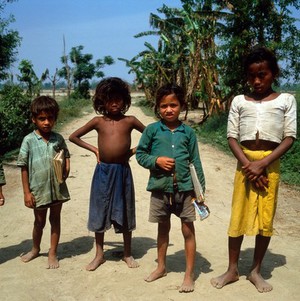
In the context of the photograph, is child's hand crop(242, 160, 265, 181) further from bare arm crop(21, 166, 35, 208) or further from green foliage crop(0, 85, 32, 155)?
green foliage crop(0, 85, 32, 155)

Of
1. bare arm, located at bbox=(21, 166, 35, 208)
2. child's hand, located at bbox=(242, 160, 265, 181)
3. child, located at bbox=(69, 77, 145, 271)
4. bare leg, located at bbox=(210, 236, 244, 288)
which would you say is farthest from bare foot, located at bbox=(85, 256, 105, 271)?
child's hand, located at bbox=(242, 160, 265, 181)

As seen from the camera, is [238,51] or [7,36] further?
[238,51]

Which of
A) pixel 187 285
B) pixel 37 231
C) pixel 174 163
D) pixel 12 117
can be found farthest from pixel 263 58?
pixel 12 117

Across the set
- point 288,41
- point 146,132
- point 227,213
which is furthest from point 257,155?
point 288,41

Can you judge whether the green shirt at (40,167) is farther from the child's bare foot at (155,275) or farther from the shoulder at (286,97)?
the shoulder at (286,97)

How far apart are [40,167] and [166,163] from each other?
3.92 feet

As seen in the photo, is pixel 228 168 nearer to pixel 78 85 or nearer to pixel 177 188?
pixel 177 188

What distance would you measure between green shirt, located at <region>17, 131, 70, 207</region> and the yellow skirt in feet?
5.04

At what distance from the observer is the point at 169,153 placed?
9.45 feet

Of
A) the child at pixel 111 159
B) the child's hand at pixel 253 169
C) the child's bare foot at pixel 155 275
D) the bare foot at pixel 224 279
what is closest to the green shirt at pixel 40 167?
the child at pixel 111 159

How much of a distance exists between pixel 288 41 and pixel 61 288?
394 inches

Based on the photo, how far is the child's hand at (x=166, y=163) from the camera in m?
2.78

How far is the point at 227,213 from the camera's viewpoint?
5.12 m

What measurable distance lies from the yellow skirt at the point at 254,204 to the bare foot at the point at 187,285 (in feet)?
1.57
